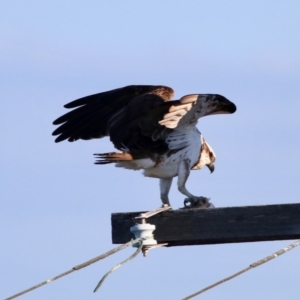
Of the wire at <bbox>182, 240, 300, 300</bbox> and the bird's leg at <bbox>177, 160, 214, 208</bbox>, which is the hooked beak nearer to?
the bird's leg at <bbox>177, 160, 214, 208</bbox>

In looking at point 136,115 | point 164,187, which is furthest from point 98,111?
point 164,187

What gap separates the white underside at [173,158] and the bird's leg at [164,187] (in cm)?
3

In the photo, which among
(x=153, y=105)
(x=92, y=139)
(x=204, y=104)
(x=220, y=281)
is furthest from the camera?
(x=92, y=139)

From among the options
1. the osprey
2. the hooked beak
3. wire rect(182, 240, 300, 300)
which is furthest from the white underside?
wire rect(182, 240, 300, 300)

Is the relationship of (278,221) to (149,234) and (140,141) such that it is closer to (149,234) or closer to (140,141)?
(149,234)

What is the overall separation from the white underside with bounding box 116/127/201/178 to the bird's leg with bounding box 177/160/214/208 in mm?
50

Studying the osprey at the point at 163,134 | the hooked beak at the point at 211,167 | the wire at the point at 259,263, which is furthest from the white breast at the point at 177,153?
the wire at the point at 259,263

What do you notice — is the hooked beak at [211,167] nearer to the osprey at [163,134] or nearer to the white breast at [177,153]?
the osprey at [163,134]

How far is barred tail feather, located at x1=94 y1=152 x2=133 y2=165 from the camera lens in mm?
7195

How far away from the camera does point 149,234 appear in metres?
5.28

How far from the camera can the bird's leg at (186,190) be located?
674 centimetres

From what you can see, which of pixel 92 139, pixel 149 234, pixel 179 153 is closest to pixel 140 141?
pixel 179 153

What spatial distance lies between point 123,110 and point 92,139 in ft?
1.47

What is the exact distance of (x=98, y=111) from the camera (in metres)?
8.81
